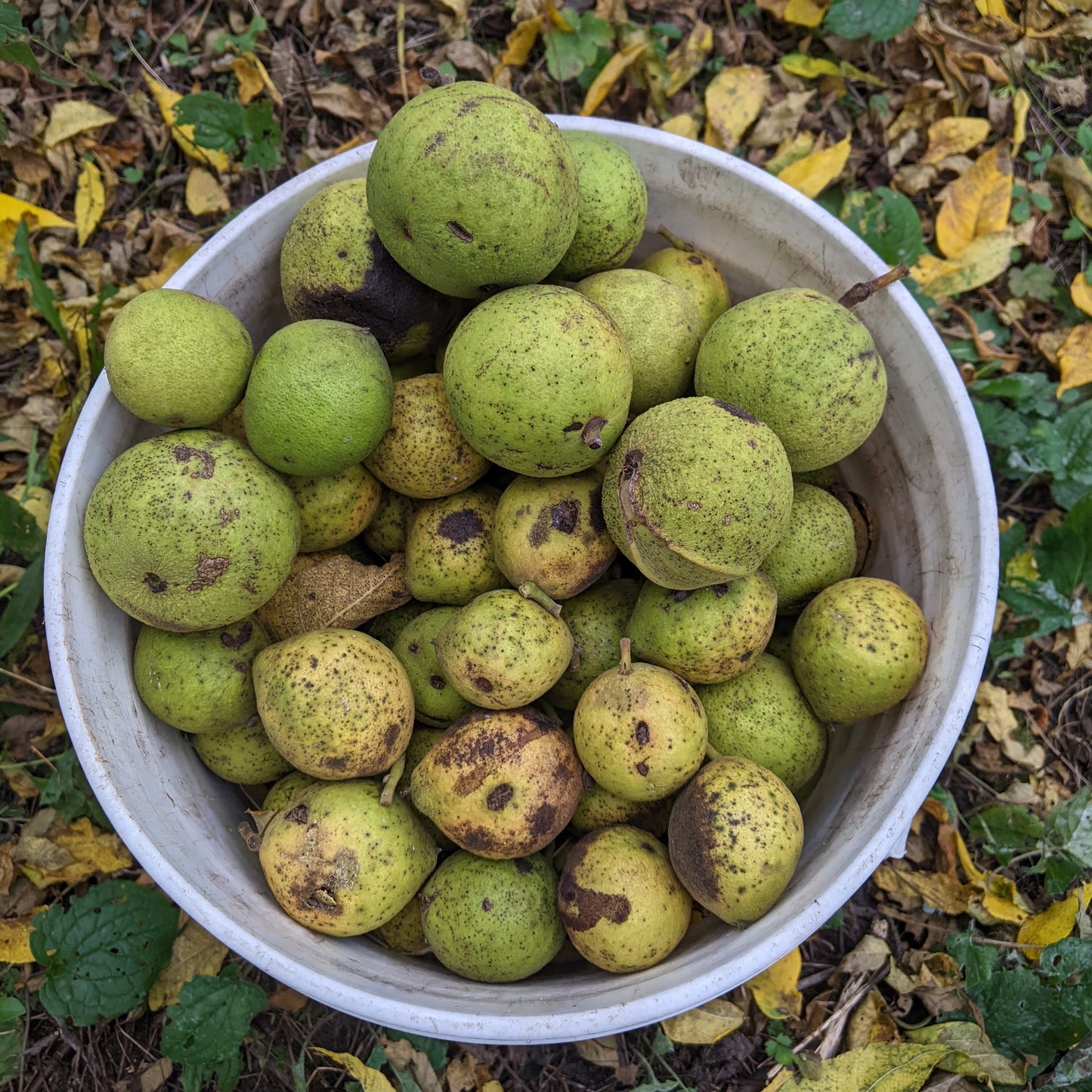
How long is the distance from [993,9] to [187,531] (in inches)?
159

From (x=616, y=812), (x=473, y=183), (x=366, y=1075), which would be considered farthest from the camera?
(x=366, y=1075)

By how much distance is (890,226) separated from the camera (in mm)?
3529

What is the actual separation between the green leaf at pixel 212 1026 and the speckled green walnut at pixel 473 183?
238cm

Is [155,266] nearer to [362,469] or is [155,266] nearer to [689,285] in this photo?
[362,469]

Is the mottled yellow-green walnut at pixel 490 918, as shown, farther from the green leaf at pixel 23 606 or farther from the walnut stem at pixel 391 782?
the green leaf at pixel 23 606

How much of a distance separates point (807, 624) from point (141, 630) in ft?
6.78

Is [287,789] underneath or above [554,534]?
underneath

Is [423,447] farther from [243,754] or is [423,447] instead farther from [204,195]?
[204,195]

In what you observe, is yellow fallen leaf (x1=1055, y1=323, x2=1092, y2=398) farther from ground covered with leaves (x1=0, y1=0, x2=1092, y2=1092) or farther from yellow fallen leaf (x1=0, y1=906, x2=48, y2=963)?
yellow fallen leaf (x1=0, y1=906, x2=48, y2=963)

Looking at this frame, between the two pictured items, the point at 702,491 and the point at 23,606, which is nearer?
the point at 702,491

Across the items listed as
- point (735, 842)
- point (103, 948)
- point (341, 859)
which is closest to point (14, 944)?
point (103, 948)

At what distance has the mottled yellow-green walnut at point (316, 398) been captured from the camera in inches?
91.8

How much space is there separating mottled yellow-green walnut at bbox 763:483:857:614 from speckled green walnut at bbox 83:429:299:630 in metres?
1.50

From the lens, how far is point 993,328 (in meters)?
3.75
